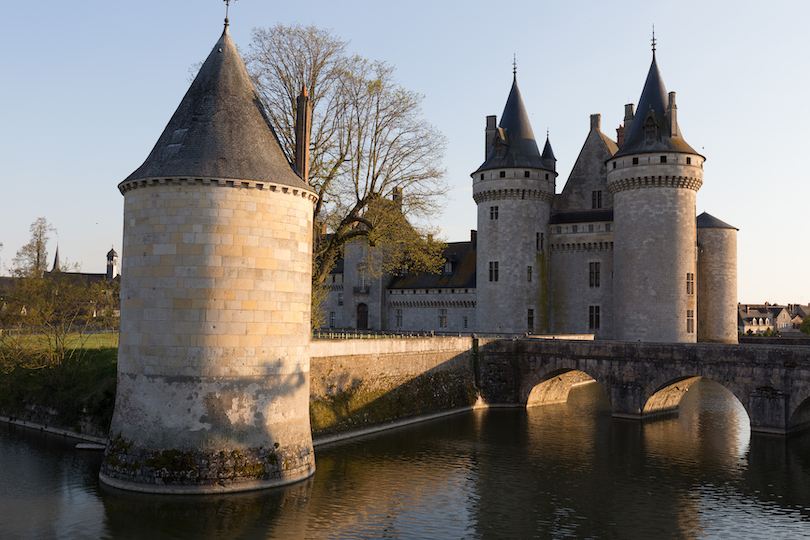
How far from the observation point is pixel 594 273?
142ft

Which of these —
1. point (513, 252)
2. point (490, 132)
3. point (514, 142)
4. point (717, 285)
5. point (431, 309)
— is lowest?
point (431, 309)

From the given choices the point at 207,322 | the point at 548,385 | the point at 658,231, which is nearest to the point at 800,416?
the point at 548,385

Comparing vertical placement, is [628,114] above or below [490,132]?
above

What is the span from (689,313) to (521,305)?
1044 centimetres

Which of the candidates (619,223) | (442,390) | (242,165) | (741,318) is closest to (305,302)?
(242,165)

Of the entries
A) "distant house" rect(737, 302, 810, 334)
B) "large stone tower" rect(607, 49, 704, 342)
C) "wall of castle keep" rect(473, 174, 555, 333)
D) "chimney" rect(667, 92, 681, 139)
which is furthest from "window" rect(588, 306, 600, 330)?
"distant house" rect(737, 302, 810, 334)

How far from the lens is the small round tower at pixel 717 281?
144 ft

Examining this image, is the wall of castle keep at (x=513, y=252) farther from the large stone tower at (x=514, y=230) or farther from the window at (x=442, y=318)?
the window at (x=442, y=318)

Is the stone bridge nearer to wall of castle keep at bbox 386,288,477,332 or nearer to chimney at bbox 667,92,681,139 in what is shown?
wall of castle keep at bbox 386,288,477,332

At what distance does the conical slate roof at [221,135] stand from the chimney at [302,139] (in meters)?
0.89

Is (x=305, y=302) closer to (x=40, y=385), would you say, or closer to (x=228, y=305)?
(x=228, y=305)

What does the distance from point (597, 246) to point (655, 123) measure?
29.5 ft

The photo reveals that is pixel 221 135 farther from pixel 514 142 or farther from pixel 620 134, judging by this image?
pixel 620 134

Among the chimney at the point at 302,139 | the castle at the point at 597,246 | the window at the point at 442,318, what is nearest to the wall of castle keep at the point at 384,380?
the chimney at the point at 302,139
